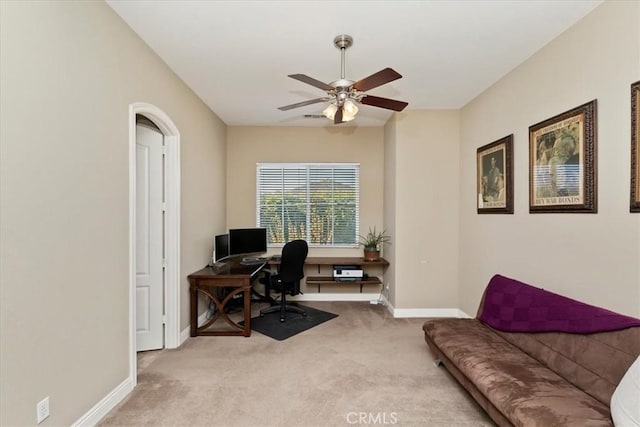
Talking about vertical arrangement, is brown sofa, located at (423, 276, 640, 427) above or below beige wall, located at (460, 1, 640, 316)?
below

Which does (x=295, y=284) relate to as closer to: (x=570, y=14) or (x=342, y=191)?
(x=342, y=191)

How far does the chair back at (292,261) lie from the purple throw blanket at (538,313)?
→ 2.16 metres

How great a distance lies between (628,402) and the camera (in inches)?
52.6

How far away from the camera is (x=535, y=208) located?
8.90ft

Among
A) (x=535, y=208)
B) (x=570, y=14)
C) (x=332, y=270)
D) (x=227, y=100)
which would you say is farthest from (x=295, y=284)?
(x=570, y=14)

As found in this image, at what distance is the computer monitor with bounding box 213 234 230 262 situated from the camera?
4.00m

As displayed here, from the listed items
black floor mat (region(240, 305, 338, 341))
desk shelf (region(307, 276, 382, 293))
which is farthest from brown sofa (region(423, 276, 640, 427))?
desk shelf (region(307, 276, 382, 293))

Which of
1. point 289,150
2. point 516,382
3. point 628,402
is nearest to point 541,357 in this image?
point 516,382

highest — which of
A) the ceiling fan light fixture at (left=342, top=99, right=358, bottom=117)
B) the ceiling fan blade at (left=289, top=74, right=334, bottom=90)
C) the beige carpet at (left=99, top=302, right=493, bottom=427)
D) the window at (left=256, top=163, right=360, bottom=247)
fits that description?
the ceiling fan blade at (left=289, top=74, right=334, bottom=90)

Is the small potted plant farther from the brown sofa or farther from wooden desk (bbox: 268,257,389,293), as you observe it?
the brown sofa

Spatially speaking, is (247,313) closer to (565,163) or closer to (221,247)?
(221,247)

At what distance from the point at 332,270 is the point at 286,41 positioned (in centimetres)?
342

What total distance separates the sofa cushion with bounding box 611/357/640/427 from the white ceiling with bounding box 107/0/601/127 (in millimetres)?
2301

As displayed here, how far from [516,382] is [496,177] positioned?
2205 millimetres
